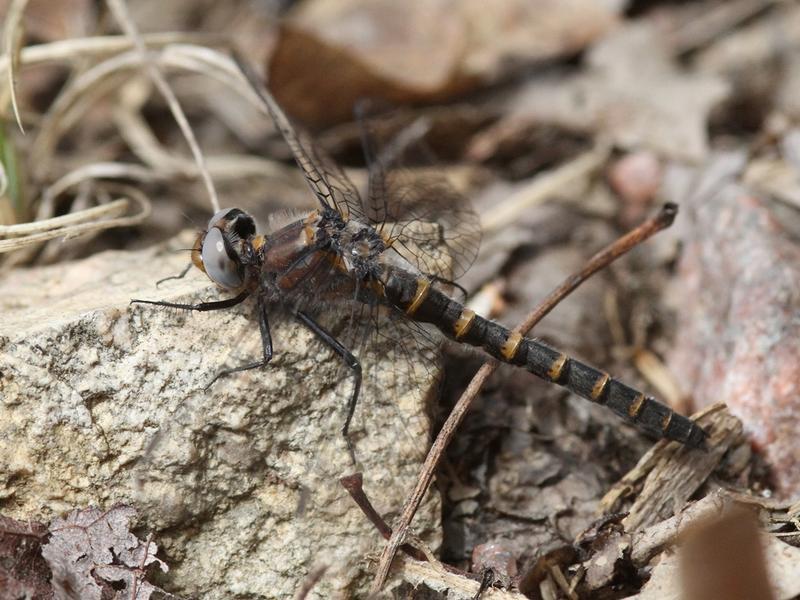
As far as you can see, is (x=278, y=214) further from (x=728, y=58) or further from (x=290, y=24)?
(x=728, y=58)

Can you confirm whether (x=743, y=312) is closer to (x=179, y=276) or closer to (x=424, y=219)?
(x=424, y=219)

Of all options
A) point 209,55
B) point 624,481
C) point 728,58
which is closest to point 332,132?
point 209,55

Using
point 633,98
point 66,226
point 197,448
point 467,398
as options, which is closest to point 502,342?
point 467,398

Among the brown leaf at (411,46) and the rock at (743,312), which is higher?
the brown leaf at (411,46)

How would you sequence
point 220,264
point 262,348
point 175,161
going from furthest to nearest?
point 175,161, point 220,264, point 262,348

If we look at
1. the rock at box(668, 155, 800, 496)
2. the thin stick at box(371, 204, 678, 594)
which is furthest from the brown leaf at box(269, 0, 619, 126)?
the thin stick at box(371, 204, 678, 594)

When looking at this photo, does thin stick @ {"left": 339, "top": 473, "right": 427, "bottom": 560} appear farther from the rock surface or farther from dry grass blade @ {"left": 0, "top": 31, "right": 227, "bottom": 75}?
dry grass blade @ {"left": 0, "top": 31, "right": 227, "bottom": 75}

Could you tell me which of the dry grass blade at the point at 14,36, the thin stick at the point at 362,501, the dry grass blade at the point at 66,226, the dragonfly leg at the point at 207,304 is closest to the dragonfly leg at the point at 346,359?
the thin stick at the point at 362,501

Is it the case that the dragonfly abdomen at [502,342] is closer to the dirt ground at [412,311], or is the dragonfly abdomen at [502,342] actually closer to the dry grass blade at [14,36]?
the dirt ground at [412,311]
